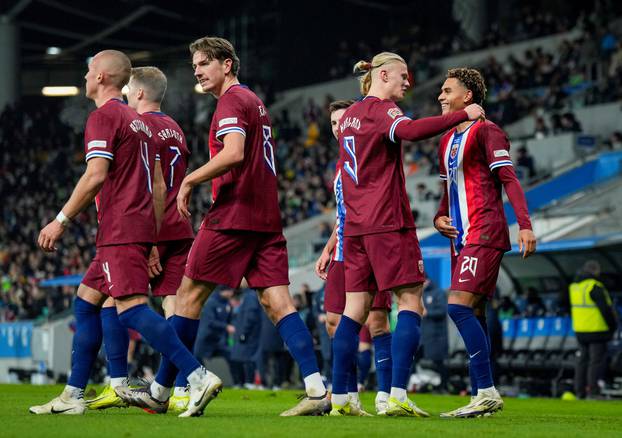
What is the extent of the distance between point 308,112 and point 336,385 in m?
34.0

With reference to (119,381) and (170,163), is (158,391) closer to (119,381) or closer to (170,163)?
(119,381)

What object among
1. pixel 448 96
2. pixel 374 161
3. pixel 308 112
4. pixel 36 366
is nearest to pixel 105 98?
pixel 374 161

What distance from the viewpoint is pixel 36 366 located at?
26.7 m

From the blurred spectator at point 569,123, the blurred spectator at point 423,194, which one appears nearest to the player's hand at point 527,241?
the blurred spectator at point 423,194

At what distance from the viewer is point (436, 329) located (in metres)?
A: 18.8

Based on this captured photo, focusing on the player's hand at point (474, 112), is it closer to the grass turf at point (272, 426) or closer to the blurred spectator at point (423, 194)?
the grass turf at point (272, 426)

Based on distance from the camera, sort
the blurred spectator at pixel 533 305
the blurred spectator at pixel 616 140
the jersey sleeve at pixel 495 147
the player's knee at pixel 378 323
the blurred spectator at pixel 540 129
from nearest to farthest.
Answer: the jersey sleeve at pixel 495 147 → the player's knee at pixel 378 323 → the blurred spectator at pixel 533 305 → the blurred spectator at pixel 616 140 → the blurred spectator at pixel 540 129

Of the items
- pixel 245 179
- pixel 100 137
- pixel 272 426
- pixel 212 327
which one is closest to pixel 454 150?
pixel 245 179

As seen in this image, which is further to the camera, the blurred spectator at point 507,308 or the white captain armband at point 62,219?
the blurred spectator at point 507,308

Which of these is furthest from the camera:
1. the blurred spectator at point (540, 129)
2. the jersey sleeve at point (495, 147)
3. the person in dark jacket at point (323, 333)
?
the blurred spectator at point (540, 129)

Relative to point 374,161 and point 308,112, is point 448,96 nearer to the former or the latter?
point 374,161

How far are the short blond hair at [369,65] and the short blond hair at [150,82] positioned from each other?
5.21 feet

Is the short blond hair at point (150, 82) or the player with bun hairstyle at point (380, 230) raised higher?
the short blond hair at point (150, 82)

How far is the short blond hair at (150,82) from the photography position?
30.8 ft
